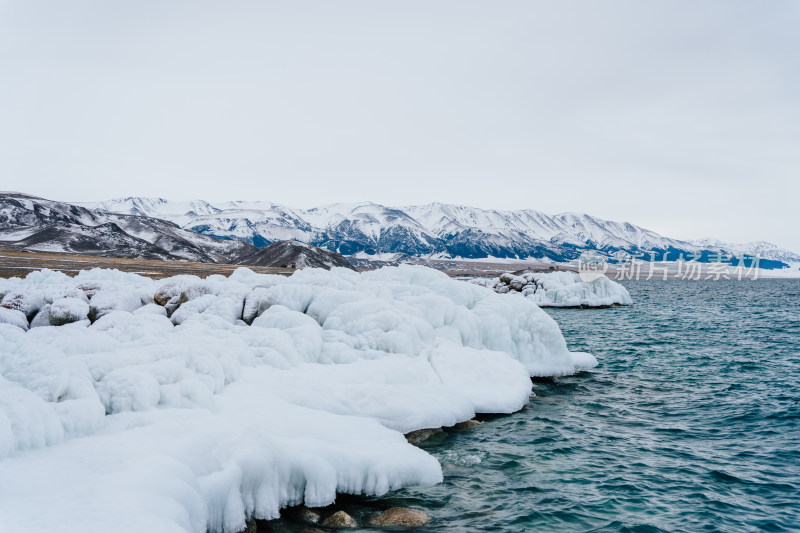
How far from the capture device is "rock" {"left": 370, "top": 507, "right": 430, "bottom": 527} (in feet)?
28.8

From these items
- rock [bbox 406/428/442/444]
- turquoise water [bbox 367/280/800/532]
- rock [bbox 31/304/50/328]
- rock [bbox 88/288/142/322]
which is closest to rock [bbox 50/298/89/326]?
rock [bbox 31/304/50/328]

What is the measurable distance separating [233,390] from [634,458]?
1109 centimetres

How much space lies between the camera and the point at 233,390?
39.8ft

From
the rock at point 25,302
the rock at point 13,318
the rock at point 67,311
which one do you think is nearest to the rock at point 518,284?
the rock at point 67,311

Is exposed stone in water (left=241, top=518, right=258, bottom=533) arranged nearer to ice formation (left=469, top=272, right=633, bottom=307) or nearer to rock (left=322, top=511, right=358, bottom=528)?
rock (left=322, top=511, right=358, bottom=528)

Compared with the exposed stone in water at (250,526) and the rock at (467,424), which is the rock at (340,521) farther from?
the rock at (467,424)

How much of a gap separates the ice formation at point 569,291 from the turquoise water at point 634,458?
43.2m

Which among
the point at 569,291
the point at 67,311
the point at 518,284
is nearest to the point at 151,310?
the point at 67,311

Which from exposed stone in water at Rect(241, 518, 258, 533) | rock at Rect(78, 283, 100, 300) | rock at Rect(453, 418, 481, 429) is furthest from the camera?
rock at Rect(78, 283, 100, 300)

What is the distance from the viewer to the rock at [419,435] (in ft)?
42.1

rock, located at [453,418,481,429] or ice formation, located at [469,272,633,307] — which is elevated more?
ice formation, located at [469,272,633,307]

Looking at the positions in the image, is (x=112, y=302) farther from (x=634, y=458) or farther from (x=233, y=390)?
(x=634, y=458)

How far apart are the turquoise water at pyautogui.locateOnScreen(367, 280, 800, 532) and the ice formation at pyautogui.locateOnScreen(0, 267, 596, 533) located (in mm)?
1207

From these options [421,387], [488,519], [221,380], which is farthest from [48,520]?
[421,387]
